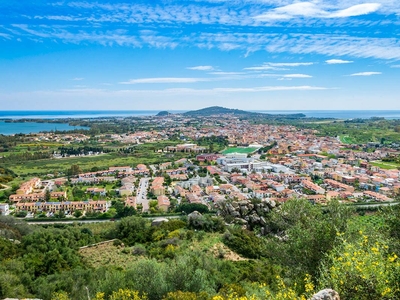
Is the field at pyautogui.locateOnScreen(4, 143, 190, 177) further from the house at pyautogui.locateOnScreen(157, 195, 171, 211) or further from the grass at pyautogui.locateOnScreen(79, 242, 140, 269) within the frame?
the grass at pyautogui.locateOnScreen(79, 242, 140, 269)

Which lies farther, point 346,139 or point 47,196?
→ point 346,139

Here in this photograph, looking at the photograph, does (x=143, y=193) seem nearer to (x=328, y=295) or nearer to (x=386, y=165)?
(x=328, y=295)

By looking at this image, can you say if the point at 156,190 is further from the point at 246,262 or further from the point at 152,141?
the point at 152,141

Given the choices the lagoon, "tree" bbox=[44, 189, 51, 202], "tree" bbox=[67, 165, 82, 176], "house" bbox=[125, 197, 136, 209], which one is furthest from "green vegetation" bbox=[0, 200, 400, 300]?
the lagoon

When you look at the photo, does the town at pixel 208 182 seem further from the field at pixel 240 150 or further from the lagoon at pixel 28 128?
the lagoon at pixel 28 128

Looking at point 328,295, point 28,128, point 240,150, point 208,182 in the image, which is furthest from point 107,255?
point 28,128

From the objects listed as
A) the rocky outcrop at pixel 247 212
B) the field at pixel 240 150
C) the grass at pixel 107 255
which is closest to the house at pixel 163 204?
the rocky outcrop at pixel 247 212
